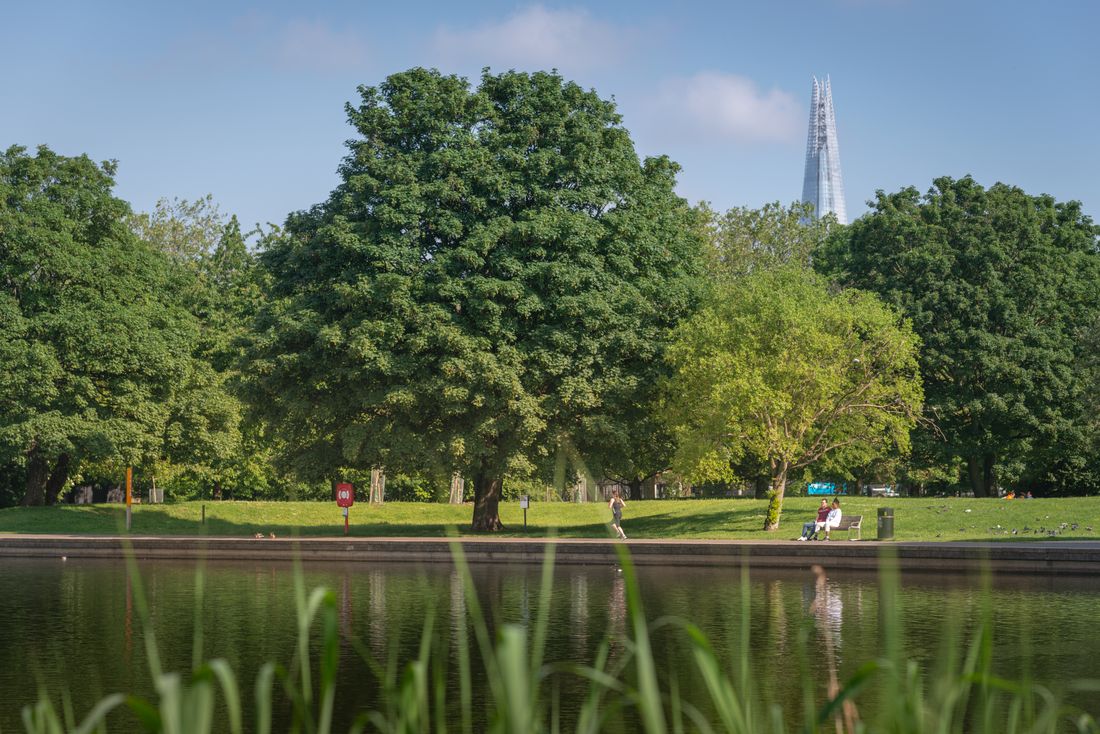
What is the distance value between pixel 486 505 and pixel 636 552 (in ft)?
43.0

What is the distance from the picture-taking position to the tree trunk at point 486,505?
4553cm

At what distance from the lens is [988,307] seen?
181 ft

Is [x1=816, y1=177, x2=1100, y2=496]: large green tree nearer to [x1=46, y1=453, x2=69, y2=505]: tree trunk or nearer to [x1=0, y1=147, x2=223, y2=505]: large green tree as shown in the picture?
[x1=0, y1=147, x2=223, y2=505]: large green tree

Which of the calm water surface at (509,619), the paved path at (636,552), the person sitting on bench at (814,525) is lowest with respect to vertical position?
the calm water surface at (509,619)

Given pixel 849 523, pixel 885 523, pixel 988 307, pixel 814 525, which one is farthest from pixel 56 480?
pixel 988 307

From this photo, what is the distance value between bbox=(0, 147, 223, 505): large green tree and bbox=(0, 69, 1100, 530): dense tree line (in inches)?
4.9

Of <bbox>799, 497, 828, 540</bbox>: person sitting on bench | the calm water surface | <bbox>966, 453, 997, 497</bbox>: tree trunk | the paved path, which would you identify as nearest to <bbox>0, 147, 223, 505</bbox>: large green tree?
the paved path

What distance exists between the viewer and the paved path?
28.7m

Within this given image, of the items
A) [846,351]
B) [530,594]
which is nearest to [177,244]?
[846,351]

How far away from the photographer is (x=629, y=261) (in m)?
45.4

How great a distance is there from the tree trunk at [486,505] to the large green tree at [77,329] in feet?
46.2

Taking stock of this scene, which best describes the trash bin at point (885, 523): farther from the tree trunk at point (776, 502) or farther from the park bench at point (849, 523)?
the tree trunk at point (776, 502)

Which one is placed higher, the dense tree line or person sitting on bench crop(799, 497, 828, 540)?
the dense tree line

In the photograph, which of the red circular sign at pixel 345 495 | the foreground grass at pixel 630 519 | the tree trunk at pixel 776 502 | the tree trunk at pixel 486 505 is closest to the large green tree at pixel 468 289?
the tree trunk at pixel 486 505
